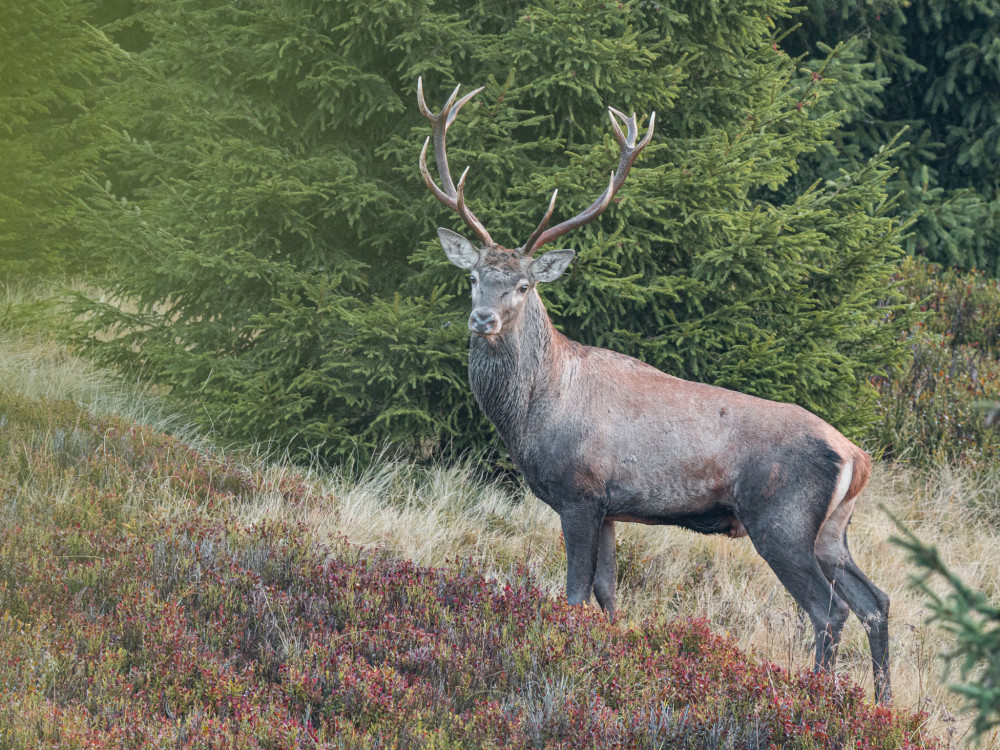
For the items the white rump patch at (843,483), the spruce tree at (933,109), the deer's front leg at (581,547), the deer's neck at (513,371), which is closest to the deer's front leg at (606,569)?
the deer's front leg at (581,547)

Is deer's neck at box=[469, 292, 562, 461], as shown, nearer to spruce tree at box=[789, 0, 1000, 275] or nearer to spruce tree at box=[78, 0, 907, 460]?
spruce tree at box=[78, 0, 907, 460]

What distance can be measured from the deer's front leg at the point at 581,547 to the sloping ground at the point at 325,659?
248 millimetres

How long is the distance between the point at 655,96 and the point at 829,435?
3146 millimetres

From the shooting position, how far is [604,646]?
4480 mm

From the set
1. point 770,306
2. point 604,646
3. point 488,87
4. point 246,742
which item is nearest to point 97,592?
point 246,742

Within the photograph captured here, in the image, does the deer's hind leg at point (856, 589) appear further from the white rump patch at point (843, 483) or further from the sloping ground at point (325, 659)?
the sloping ground at point (325, 659)

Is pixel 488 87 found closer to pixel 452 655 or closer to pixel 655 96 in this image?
pixel 655 96

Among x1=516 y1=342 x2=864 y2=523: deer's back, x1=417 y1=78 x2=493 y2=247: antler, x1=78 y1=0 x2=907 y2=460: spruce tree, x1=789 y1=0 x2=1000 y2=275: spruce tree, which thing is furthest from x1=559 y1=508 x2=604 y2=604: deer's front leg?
x1=789 y1=0 x2=1000 y2=275: spruce tree

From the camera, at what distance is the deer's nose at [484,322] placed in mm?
5176

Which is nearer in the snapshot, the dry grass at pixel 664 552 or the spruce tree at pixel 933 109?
the dry grass at pixel 664 552

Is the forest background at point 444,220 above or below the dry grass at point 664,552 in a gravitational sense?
above

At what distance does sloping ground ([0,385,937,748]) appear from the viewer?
12.5 ft

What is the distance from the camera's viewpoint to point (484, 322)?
5.17 meters

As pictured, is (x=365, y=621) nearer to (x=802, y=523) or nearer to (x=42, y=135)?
(x=802, y=523)
